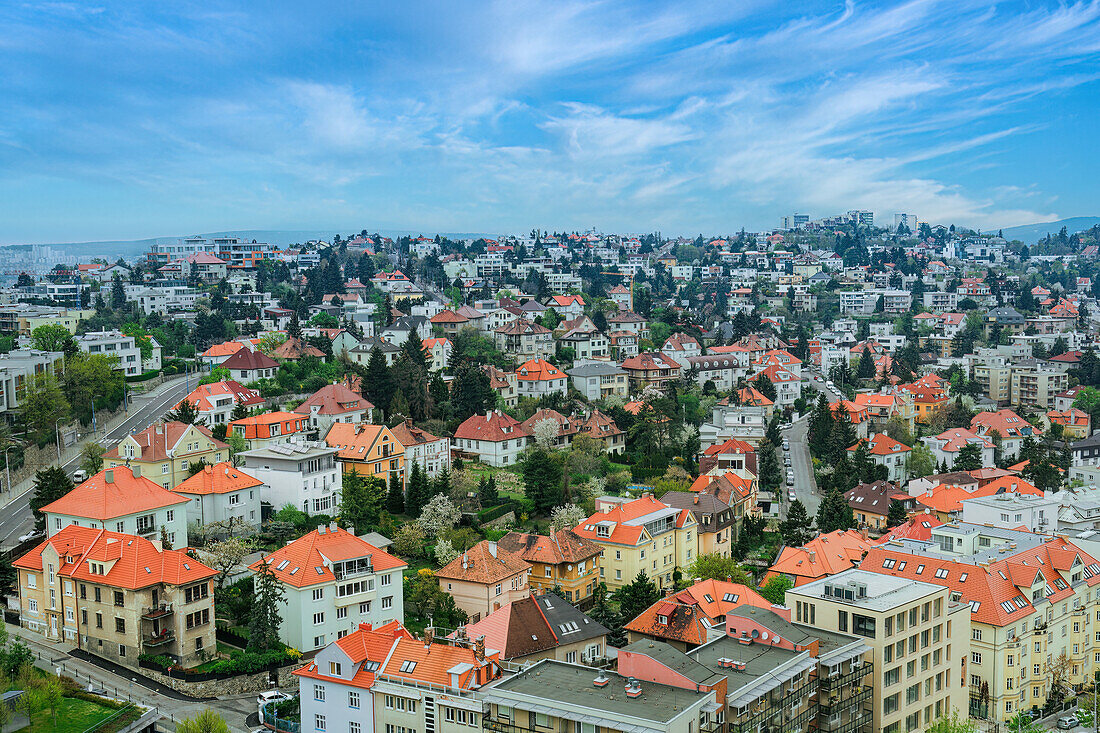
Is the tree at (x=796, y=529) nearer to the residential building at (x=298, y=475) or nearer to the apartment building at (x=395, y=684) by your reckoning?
the residential building at (x=298, y=475)

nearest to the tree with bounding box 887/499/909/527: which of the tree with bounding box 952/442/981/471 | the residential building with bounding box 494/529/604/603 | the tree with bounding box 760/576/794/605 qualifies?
the tree with bounding box 952/442/981/471

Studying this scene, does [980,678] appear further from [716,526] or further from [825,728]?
[716,526]

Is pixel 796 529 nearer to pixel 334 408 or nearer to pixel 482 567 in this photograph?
pixel 482 567

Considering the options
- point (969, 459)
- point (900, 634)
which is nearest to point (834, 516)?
point (969, 459)

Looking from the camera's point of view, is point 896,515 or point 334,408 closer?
point 896,515

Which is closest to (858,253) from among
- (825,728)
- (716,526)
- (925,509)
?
(925,509)

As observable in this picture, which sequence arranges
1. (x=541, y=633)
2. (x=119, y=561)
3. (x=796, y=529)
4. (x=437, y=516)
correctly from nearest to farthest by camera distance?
(x=541, y=633), (x=119, y=561), (x=437, y=516), (x=796, y=529)
